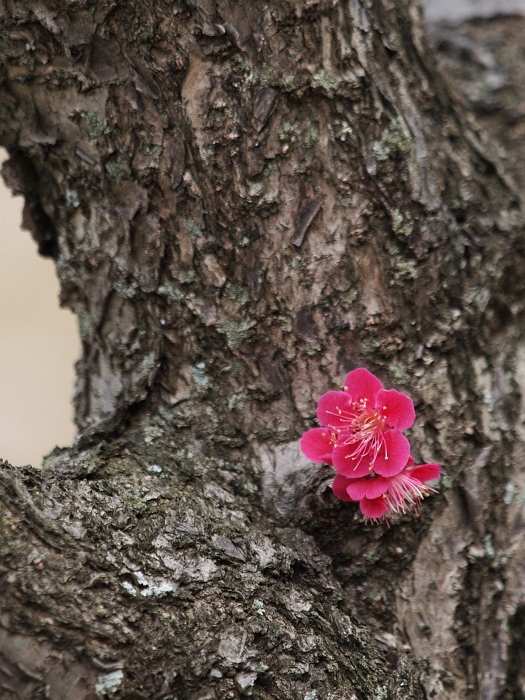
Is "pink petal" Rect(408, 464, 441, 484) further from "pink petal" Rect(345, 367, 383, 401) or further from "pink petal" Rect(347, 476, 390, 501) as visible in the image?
"pink petal" Rect(345, 367, 383, 401)

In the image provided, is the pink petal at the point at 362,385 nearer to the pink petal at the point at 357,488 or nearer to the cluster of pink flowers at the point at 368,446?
the cluster of pink flowers at the point at 368,446

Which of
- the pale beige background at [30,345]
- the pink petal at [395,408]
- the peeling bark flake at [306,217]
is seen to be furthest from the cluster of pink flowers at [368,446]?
the pale beige background at [30,345]

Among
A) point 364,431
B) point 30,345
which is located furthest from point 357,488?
point 30,345

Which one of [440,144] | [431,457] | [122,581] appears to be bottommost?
[122,581]

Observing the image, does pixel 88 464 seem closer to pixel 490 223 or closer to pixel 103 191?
pixel 103 191

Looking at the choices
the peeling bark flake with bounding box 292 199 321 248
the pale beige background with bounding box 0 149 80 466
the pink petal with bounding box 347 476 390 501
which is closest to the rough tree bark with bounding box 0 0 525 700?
the peeling bark flake with bounding box 292 199 321 248

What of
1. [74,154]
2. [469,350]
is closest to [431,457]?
[469,350]

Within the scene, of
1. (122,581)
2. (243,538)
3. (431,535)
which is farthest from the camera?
(431,535)
